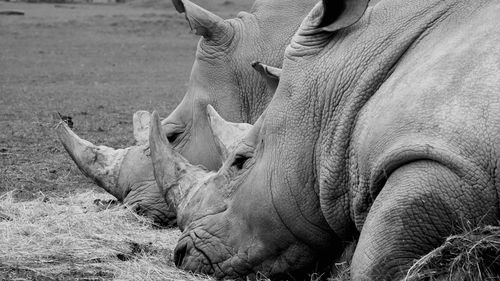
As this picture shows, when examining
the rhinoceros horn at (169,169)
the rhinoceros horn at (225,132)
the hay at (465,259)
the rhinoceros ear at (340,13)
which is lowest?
the rhinoceros horn at (169,169)

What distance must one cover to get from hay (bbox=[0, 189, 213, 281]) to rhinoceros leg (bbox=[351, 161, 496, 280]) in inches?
48.6

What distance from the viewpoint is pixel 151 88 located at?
1588 cm

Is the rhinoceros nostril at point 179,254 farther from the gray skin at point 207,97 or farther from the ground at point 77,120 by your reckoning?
the gray skin at point 207,97

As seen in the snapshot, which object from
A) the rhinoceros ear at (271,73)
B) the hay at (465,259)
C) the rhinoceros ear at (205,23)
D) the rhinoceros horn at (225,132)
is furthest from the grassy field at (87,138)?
the rhinoceros ear at (205,23)

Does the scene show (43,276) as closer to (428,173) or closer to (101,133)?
(428,173)

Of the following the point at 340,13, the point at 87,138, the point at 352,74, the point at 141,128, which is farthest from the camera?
the point at 87,138

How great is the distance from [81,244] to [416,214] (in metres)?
2.32

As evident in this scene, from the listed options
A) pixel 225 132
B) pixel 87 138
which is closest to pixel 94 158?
pixel 225 132

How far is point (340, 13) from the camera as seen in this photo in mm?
4555

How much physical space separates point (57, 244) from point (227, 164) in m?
1.09

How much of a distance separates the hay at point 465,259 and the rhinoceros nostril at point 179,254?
160 cm

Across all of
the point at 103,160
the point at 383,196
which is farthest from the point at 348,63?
the point at 103,160

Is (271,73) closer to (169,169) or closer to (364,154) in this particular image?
(169,169)

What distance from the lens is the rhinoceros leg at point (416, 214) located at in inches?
141
